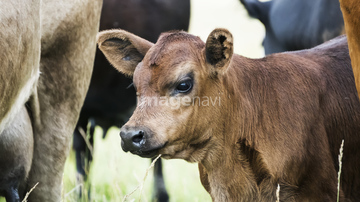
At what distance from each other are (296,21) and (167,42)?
2.90 m

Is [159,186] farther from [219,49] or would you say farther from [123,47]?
[219,49]

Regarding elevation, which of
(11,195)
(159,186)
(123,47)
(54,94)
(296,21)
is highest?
(123,47)

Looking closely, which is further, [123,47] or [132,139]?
[123,47]

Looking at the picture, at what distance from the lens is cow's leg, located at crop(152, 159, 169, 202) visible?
22.1ft

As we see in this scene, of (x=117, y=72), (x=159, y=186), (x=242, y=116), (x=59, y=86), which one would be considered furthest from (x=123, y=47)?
(x=159, y=186)

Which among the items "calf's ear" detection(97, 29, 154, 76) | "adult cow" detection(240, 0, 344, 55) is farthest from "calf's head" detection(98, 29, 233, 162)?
"adult cow" detection(240, 0, 344, 55)

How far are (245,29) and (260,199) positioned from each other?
11.9m

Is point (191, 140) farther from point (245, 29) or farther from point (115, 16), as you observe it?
point (245, 29)

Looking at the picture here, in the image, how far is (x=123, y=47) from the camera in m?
4.06

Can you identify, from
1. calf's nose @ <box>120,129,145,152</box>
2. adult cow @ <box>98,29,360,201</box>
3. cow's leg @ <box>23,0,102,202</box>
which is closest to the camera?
calf's nose @ <box>120,129,145,152</box>

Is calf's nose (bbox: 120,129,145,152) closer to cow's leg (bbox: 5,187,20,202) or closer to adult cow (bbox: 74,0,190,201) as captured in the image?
cow's leg (bbox: 5,187,20,202)

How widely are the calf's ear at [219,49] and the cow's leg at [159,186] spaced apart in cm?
313

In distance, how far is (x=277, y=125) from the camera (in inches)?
152

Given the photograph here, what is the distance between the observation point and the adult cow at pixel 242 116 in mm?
3580
